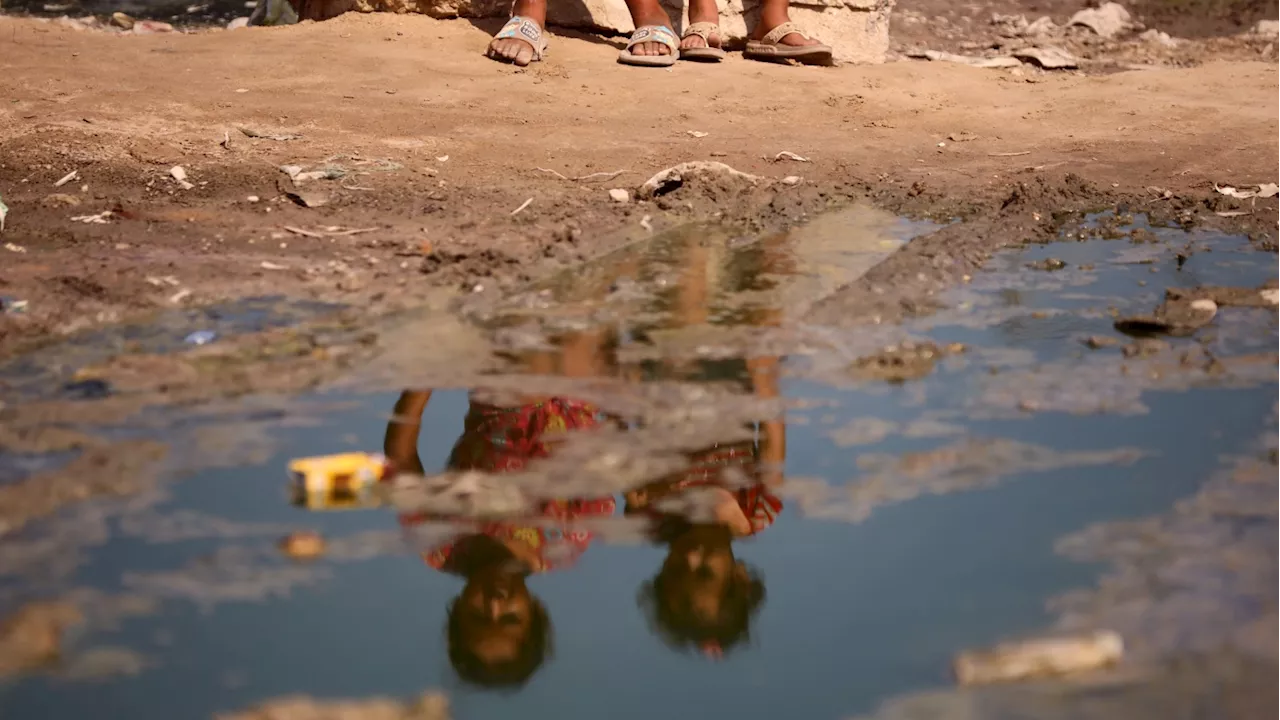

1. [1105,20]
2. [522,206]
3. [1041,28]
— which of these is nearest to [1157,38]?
[1105,20]

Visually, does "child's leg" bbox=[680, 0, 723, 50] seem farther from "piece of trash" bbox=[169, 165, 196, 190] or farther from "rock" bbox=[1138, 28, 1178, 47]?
"rock" bbox=[1138, 28, 1178, 47]

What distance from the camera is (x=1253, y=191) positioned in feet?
14.1

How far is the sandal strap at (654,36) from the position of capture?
226 inches

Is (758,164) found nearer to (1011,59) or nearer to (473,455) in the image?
(473,455)

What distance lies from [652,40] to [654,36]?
0.06 ft

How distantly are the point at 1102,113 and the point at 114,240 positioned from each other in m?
4.02

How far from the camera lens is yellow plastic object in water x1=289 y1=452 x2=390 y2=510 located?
207cm

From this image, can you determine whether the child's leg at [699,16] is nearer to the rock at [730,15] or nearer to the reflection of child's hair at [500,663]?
the rock at [730,15]

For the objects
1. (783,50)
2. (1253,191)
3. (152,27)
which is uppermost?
(783,50)

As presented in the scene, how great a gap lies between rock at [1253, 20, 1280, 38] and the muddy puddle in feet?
20.0

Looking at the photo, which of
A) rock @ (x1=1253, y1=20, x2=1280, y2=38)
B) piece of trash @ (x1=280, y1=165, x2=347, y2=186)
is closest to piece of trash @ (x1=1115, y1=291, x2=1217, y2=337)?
piece of trash @ (x1=280, y1=165, x2=347, y2=186)

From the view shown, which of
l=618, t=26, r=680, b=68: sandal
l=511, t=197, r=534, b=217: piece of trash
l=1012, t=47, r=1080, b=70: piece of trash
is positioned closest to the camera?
l=511, t=197, r=534, b=217: piece of trash

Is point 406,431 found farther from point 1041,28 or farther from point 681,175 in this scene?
Answer: point 1041,28

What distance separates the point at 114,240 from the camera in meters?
3.40
